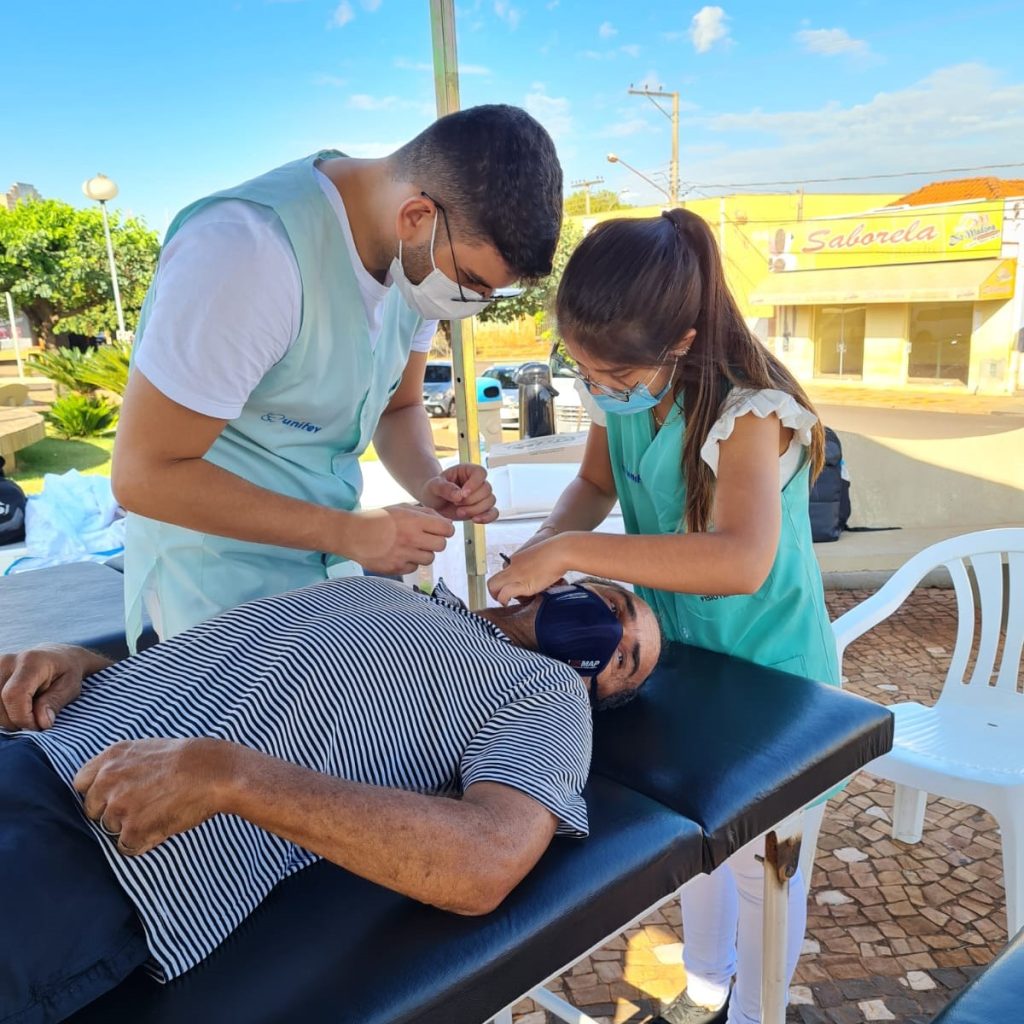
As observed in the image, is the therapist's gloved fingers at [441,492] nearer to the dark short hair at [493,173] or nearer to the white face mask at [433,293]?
the white face mask at [433,293]

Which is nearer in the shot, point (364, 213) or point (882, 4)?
point (364, 213)

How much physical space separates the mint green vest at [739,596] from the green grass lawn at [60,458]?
7.18 m

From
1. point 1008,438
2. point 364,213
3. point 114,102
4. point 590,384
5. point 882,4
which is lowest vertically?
point 1008,438

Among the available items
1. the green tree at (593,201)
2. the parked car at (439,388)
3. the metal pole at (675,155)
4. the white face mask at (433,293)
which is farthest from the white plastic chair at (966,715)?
the green tree at (593,201)

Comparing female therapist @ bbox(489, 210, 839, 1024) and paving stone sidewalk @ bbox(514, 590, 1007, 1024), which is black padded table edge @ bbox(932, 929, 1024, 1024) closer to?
female therapist @ bbox(489, 210, 839, 1024)

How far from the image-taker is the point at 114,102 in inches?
445

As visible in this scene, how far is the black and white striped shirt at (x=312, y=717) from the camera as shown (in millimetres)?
1032

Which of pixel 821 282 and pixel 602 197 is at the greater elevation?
pixel 602 197

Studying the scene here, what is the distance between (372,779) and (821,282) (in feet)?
74.5

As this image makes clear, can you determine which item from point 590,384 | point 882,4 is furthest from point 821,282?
point 590,384

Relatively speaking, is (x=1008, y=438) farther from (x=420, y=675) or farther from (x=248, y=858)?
(x=248, y=858)

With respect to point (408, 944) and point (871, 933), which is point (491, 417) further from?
point (408, 944)

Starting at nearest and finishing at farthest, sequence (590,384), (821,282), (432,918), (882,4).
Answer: (432,918)
(590,384)
(882,4)
(821,282)

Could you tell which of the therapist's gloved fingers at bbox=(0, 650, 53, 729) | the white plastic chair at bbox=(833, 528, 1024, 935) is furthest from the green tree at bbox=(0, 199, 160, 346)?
the therapist's gloved fingers at bbox=(0, 650, 53, 729)
